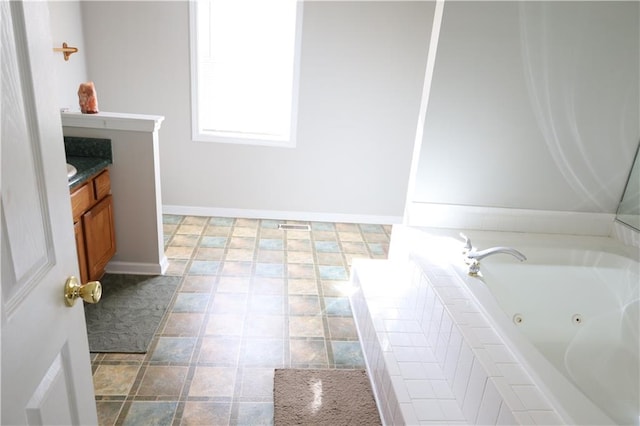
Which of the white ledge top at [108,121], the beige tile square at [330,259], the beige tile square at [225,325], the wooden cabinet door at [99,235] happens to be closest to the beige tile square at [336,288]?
the beige tile square at [330,259]

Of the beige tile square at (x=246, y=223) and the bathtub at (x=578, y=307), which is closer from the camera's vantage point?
the bathtub at (x=578, y=307)

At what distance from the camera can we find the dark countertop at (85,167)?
2188mm

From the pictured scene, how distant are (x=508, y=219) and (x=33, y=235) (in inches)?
103

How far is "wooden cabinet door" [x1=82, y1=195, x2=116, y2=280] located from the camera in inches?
94.7

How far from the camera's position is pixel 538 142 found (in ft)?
8.55

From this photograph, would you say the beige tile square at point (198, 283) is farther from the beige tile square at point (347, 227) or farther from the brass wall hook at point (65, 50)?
the brass wall hook at point (65, 50)

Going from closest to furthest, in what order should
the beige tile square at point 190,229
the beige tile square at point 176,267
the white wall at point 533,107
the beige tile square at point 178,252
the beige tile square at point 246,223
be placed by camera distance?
the white wall at point 533,107, the beige tile square at point 176,267, the beige tile square at point 178,252, the beige tile square at point 190,229, the beige tile square at point 246,223

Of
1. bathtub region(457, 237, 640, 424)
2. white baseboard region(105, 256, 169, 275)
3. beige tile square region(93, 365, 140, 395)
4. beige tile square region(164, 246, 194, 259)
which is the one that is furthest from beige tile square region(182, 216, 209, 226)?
bathtub region(457, 237, 640, 424)

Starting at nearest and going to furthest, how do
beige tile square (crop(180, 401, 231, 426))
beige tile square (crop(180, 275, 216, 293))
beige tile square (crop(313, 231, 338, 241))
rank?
1. beige tile square (crop(180, 401, 231, 426))
2. beige tile square (crop(180, 275, 216, 293))
3. beige tile square (crop(313, 231, 338, 241))

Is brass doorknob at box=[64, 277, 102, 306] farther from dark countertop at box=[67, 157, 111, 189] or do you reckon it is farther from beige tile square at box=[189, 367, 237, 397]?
dark countertop at box=[67, 157, 111, 189]

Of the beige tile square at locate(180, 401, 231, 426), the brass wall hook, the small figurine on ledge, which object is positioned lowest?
the beige tile square at locate(180, 401, 231, 426)

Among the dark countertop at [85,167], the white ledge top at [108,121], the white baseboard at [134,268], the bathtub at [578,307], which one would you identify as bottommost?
the white baseboard at [134,268]

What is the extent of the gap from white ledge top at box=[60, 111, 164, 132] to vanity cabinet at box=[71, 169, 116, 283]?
286 millimetres

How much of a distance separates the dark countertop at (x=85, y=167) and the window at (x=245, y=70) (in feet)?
4.47
